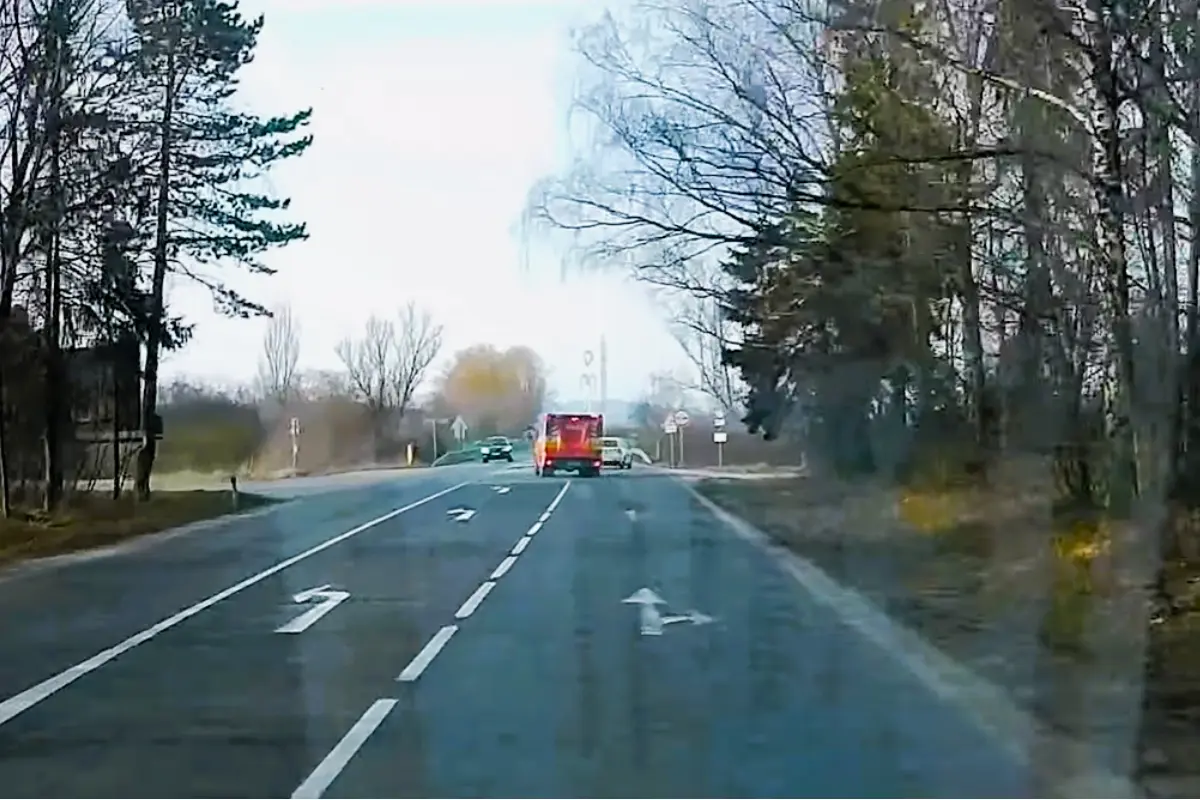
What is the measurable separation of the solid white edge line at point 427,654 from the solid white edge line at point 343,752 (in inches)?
49.3

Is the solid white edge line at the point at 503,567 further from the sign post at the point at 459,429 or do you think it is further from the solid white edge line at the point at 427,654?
the sign post at the point at 459,429

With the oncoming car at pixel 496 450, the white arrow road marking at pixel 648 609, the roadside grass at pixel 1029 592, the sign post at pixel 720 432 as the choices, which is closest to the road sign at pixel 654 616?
the white arrow road marking at pixel 648 609

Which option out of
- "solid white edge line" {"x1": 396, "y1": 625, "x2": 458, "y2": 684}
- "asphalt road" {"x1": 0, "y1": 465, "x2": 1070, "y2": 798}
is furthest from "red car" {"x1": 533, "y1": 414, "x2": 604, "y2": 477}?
"solid white edge line" {"x1": 396, "y1": 625, "x2": 458, "y2": 684}

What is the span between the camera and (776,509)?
1500 inches

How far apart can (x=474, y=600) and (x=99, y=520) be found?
18.0m

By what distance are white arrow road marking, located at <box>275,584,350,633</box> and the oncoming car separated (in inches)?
3248

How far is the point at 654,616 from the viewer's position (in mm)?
16891

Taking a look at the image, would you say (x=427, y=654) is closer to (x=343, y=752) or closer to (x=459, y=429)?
(x=343, y=752)

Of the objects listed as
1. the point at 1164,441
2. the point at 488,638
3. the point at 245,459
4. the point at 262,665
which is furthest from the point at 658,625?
the point at 245,459

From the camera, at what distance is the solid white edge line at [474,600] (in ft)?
56.7

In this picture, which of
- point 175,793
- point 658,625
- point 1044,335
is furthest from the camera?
point 1044,335

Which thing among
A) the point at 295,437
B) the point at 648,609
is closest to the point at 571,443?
the point at 295,437

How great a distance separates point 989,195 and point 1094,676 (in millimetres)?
9973

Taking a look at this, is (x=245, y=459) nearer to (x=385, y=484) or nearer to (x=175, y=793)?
(x=385, y=484)
